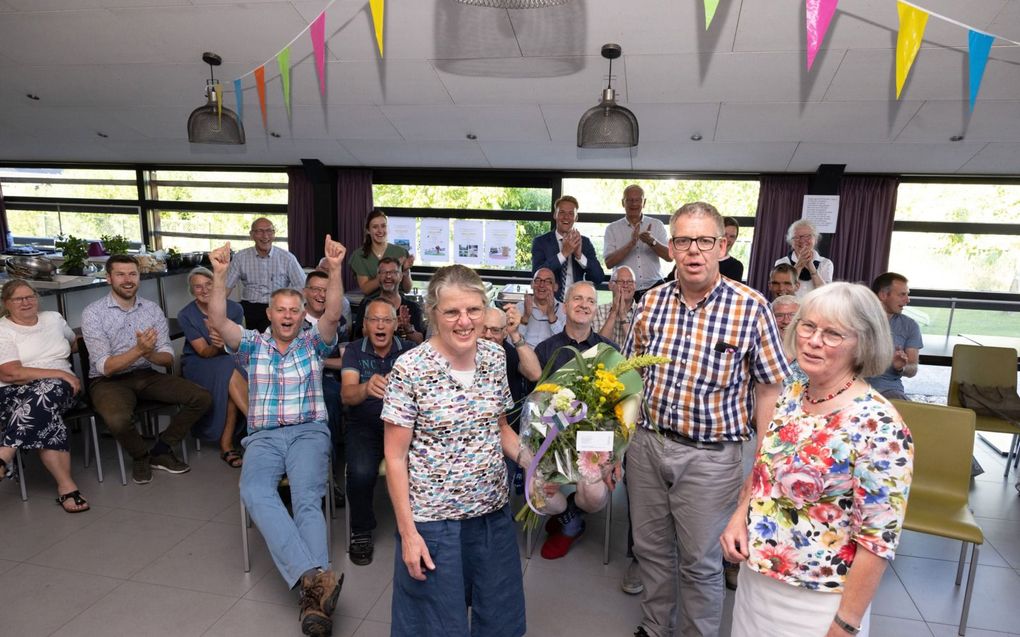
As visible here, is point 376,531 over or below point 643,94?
below

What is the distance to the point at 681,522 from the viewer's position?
1986 mm

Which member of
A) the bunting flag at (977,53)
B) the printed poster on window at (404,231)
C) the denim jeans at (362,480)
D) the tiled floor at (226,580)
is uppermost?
the bunting flag at (977,53)

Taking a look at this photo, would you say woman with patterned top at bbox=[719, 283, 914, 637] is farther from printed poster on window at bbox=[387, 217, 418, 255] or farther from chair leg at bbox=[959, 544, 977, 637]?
printed poster on window at bbox=[387, 217, 418, 255]

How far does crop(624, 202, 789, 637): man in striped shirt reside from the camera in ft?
6.07

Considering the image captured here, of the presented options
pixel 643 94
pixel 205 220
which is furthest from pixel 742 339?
pixel 205 220

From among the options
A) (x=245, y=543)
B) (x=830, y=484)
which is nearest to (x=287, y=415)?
(x=245, y=543)

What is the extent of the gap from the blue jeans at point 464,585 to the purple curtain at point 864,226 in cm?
596

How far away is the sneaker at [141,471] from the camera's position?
3.58 m

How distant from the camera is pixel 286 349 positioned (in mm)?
2820

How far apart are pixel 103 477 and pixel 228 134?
2.36 meters

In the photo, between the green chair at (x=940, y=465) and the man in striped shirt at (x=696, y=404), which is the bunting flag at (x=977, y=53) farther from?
the man in striped shirt at (x=696, y=404)

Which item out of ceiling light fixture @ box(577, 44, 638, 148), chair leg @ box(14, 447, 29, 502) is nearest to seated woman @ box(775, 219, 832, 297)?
ceiling light fixture @ box(577, 44, 638, 148)

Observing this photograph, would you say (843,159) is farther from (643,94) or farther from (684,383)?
(684,383)

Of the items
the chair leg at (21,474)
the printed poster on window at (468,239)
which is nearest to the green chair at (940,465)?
the chair leg at (21,474)
